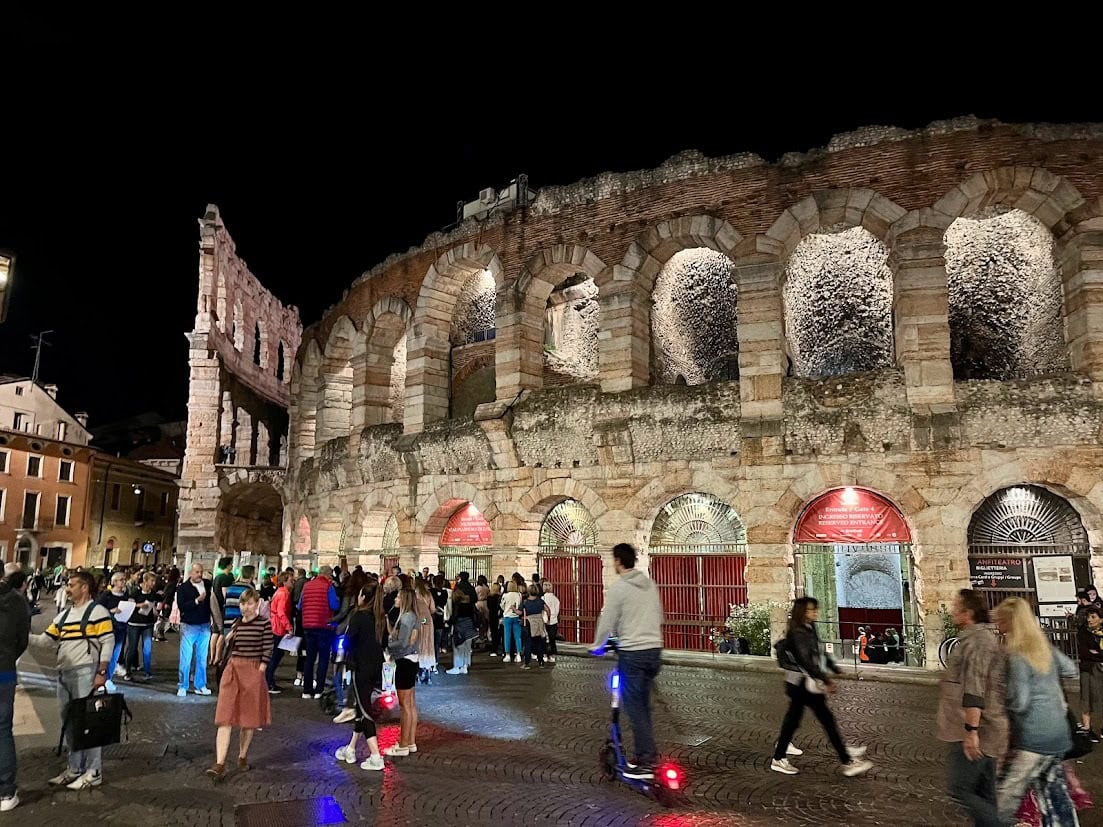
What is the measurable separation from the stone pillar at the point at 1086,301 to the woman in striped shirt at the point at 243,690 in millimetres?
12053

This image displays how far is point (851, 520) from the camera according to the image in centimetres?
1262

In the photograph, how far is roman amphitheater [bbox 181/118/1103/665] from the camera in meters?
12.0

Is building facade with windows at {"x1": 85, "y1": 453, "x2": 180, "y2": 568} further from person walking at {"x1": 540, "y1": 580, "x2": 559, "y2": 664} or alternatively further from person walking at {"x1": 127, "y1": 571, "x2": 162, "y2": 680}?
person walking at {"x1": 540, "y1": 580, "x2": 559, "y2": 664}

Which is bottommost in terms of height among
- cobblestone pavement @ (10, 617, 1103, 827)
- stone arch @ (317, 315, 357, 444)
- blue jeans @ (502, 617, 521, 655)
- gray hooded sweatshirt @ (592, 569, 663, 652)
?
cobblestone pavement @ (10, 617, 1103, 827)

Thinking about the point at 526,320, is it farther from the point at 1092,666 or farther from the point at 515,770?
the point at 1092,666

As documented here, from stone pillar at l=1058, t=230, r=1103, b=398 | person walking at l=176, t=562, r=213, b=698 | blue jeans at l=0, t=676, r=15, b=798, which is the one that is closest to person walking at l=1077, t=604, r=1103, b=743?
stone pillar at l=1058, t=230, r=1103, b=398

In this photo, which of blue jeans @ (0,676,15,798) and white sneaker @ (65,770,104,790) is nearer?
blue jeans @ (0,676,15,798)

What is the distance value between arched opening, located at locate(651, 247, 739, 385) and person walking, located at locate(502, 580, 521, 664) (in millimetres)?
5848

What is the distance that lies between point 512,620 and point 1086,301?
1022 centimetres

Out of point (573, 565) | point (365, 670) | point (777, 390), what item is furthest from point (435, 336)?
point (365, 670)

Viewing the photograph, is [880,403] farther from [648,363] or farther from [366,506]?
[366,506]

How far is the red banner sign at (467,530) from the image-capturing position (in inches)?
644

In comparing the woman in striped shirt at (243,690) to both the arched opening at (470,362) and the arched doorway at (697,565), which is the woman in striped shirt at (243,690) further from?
the arched opening at (470,362)

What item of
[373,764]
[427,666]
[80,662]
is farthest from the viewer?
[427,666]
